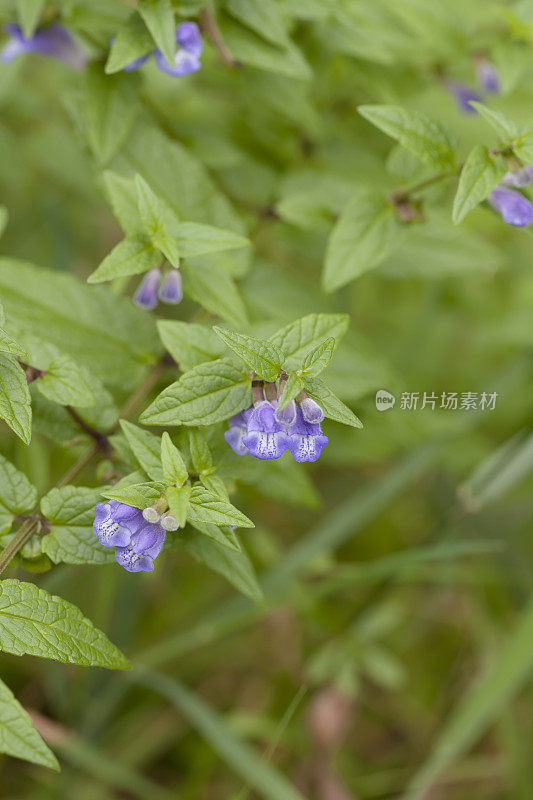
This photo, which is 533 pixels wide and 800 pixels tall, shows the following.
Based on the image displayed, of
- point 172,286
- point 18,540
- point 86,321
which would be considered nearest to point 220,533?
point 18,540

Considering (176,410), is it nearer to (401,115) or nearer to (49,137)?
(401,115)

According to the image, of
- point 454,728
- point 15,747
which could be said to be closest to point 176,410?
point 15,747

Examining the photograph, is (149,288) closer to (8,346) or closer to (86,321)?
(86,321)

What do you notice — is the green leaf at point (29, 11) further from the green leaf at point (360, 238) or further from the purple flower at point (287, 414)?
the purple flower at point (287, 414)

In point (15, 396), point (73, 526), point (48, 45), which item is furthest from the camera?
point (48, 45)

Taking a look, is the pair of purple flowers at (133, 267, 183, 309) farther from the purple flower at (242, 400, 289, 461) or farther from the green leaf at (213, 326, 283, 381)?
the purple flower at (242, 400, 289, 461)

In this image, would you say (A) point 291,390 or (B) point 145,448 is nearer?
(A) point 291,390

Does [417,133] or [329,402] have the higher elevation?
[417,133]

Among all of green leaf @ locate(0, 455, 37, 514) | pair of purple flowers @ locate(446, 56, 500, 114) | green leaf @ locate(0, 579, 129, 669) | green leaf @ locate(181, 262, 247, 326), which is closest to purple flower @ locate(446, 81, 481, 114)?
pair of purple flowers @ locate(446, 56, 500, 114)
